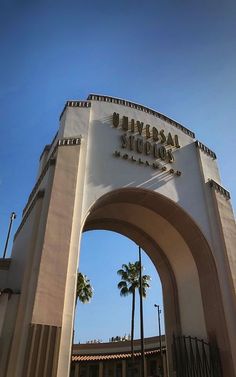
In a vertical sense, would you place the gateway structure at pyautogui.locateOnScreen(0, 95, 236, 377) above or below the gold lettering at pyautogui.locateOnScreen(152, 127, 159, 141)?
below

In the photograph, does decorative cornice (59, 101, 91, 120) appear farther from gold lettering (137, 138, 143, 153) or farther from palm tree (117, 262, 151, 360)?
palm tree (117, 262, 151, 360)

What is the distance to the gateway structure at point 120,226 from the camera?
23.6 ft

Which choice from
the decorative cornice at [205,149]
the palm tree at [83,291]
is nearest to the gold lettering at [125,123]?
the decorative cornice at [205,149]

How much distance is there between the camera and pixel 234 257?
1117 centimetres

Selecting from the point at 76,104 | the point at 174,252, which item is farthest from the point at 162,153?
the point at 174,252

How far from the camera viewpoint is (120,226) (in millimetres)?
13148

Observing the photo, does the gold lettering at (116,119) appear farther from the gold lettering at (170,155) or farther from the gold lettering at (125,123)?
the gold lettering at (170,155)

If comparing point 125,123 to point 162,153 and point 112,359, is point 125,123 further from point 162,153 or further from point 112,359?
point 112,359

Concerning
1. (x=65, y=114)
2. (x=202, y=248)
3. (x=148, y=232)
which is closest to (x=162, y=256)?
(x=148, y=232)

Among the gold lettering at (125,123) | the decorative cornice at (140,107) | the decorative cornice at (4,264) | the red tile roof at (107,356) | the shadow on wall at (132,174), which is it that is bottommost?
the decorative cornice at (4,264)

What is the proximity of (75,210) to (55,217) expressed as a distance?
755 millimetres

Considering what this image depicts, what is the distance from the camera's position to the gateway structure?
719 cm

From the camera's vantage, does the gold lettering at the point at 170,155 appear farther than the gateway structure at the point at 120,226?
Yes

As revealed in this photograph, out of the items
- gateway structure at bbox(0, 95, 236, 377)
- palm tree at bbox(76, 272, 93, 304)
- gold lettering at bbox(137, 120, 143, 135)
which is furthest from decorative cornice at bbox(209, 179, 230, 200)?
palm tree at bbox(76, 272, 93, 304)
